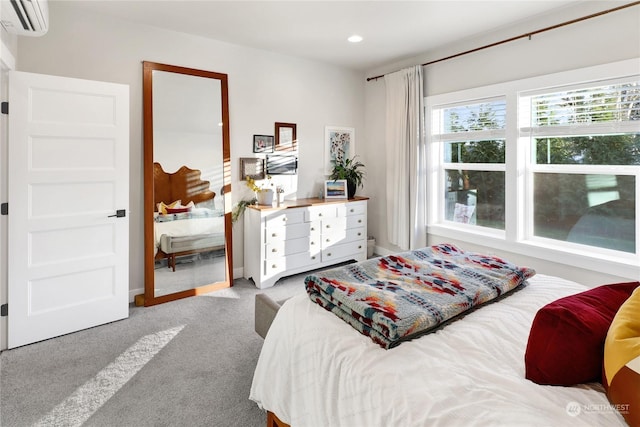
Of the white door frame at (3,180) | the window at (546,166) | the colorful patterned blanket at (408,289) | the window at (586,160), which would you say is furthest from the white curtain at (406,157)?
the white door frame at (3,180)

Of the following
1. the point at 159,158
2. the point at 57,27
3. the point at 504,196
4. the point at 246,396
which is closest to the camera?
the point at 246,396

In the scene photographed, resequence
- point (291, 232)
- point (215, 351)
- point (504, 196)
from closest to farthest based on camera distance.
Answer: point (215, 351) → point (504, 196) → point (291, 232)

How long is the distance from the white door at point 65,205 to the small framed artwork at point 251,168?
125 cm

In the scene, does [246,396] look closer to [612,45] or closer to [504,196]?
[504,196]

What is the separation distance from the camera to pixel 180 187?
3.43 metres

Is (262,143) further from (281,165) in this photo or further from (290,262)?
(290,262)

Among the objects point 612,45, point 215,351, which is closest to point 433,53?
point 612,45

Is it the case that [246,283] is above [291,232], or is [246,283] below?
below

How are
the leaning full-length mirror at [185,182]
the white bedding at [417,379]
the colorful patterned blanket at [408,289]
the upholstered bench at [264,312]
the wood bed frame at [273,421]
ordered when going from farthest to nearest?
1. the leaning full-length mirror at [185,182]
2. the upholstered bench at [264,312]
3. the wood bed frame at [273,421]
4. the colorful patterned blanket at [408,289]
5. the white bedding at [417,379]

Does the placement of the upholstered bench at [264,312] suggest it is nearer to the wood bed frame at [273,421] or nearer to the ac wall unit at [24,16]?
the wood bed frame at [273,421]

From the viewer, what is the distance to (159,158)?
3.30 m

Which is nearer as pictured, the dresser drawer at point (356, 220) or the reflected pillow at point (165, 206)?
the reflected pillow at point (165, 206)

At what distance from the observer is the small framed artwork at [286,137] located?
4.15 meters

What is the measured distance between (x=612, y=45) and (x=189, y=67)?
3.70m
